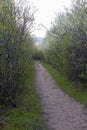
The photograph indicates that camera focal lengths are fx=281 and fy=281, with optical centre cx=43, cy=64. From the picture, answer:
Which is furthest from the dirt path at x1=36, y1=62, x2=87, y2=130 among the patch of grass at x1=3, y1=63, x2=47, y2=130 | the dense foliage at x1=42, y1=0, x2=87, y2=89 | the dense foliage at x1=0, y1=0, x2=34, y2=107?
the dense foliage at x1=42, y1=0, x2=87, y2=89

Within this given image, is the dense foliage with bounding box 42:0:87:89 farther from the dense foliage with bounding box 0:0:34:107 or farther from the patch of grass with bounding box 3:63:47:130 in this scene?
the patch of grass with bounding box 3:63:47:130

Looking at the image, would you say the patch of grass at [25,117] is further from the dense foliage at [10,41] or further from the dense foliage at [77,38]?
the dense foliage at [77,38]

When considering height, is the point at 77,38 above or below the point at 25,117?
above

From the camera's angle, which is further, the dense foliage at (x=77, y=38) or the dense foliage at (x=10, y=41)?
the dense foliage at (x=77, y=38)

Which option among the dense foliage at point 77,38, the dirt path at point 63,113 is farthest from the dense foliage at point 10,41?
the dense foliage at point 77,38

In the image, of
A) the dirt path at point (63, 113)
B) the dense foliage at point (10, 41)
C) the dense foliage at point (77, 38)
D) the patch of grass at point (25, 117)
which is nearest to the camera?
the patch of grass at point (25, 117)

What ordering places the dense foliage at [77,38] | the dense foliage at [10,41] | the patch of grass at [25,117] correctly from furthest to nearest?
the dense foliage at [77,38]
the dense foliage at [10,41]
the patch of grass at [25,117]

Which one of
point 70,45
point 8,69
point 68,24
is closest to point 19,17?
point 8,69

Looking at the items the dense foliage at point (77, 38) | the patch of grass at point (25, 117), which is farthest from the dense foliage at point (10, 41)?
the dense foliage at point (77, 38)

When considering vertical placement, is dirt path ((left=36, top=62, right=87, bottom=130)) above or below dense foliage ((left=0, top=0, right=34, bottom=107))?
below

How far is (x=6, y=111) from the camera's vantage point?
12.9 metres

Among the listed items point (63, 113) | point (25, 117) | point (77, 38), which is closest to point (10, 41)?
point (25, 117)

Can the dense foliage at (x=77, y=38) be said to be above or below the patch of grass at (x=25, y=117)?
above

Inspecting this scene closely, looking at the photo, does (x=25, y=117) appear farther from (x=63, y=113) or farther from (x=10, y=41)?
(x=10, y=41)
